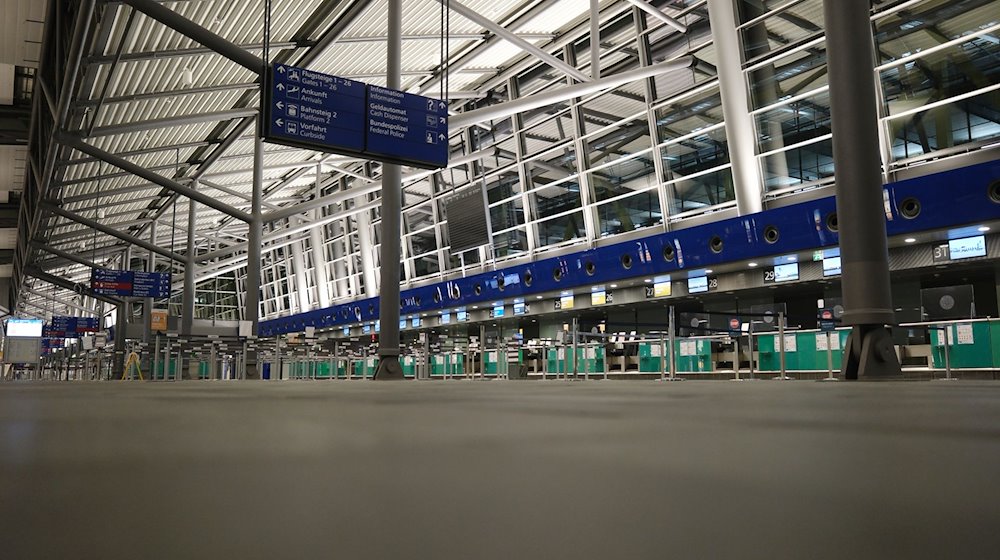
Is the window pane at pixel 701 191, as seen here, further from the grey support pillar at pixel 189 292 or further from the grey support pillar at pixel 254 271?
the grey support pillar at pixel 189 292

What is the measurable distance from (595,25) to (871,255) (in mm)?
10260

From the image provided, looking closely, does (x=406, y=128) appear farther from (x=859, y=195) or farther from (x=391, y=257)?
(x=859, y=195)

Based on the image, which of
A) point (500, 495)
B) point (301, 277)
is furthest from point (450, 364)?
point (301, 277)

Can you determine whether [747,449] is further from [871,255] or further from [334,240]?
[334,240]

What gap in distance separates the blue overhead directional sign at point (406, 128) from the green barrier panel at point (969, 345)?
9.36 meters

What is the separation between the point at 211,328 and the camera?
2652cm

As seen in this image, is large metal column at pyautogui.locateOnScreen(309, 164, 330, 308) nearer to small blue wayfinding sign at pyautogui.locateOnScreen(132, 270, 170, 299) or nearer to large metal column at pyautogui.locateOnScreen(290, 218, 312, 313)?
large metal column at pyautogui.locateOnScreen(290, 218, 312, 313)

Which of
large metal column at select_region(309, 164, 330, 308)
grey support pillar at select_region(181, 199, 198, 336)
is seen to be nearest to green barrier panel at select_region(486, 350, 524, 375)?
grey support pillar at select_region(181, 199, 198, 336)

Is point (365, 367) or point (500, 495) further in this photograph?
point (365, 367)

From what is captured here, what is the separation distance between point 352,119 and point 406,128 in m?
0.95

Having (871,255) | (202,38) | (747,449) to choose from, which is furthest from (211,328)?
(747,449)

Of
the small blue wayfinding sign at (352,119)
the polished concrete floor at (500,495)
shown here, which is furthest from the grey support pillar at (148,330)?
the polished concrete floor at (500,495)

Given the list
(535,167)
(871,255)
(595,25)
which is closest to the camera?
(871,255)

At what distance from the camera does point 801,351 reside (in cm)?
1341
